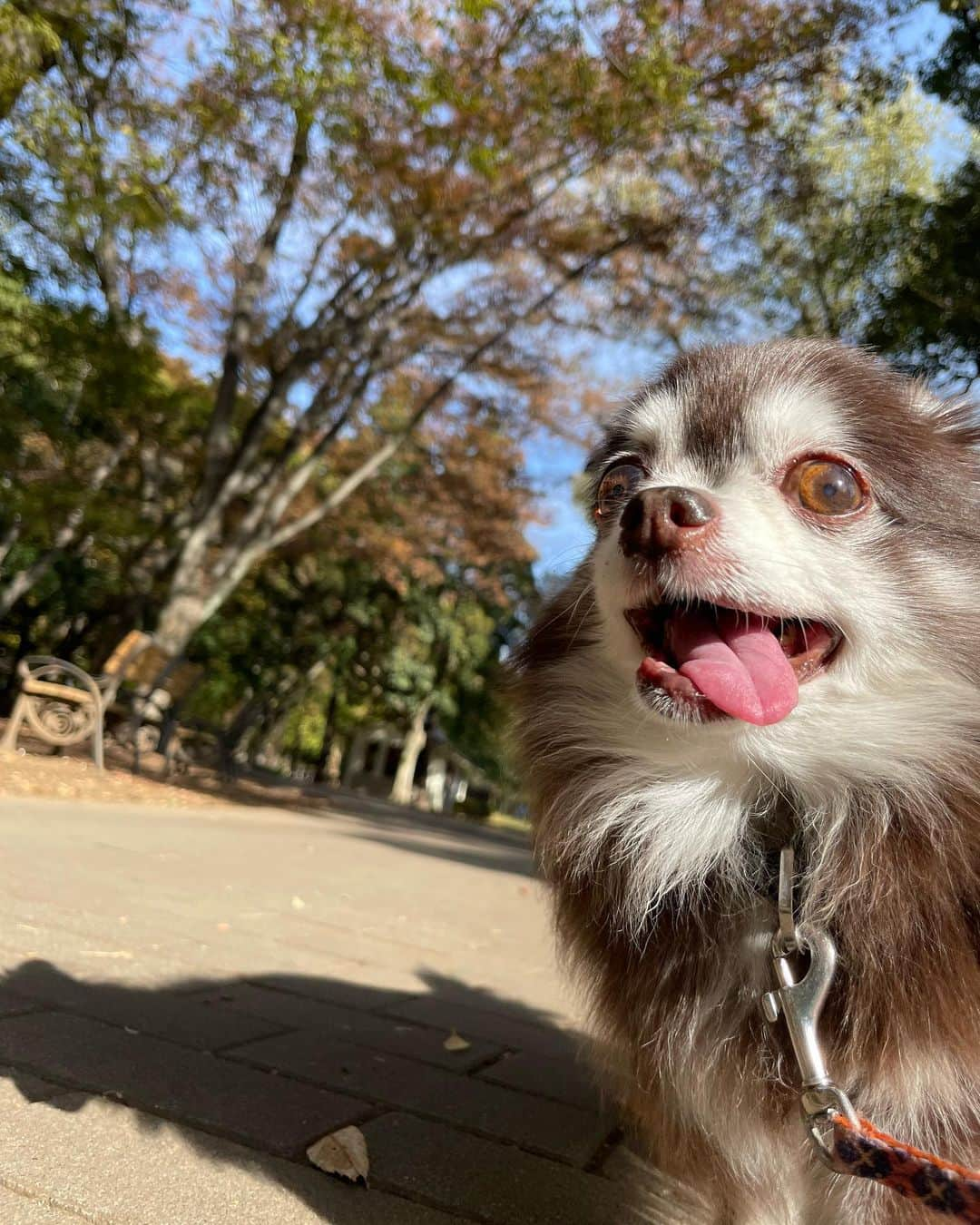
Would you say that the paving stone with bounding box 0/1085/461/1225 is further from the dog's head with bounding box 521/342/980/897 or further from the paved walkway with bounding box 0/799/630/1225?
the dog's head with bounding box 521/342/980/897

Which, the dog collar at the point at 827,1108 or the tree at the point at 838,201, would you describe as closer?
the dog collar at the point at 827,1108

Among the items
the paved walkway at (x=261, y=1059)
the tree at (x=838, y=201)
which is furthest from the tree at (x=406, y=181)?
the paved walkway at (x=261, y=1059)

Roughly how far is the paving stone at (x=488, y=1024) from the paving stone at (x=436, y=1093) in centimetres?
49

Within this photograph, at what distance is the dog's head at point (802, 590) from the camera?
1538 mm

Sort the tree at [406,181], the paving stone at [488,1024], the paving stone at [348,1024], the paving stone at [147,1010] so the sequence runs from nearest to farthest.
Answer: the paving stone at [147,1010] → the paving stone at [348,1024] → the paving stone at [488,1024] → the tree at [406,181]

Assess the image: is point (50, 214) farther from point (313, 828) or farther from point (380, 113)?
point (313, 828)

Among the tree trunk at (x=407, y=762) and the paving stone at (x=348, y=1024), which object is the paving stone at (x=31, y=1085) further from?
the tree trunk at (x=407, y=762)

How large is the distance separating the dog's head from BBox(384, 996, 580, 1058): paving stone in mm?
1596

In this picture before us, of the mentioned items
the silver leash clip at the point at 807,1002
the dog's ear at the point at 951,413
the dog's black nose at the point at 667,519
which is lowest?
the silver leash clip at the point at 807,1002

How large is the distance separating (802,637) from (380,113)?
8.45 m

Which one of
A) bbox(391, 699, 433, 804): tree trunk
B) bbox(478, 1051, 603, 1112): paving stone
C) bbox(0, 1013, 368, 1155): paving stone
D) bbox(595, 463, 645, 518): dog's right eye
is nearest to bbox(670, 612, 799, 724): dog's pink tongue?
bbox(595, 463, 645, 518): dog's right eye

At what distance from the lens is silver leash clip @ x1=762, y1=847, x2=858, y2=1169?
1.28m

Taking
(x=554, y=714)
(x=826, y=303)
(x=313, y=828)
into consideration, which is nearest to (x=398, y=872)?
(x=313, y=828)

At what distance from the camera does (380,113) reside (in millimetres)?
8547
